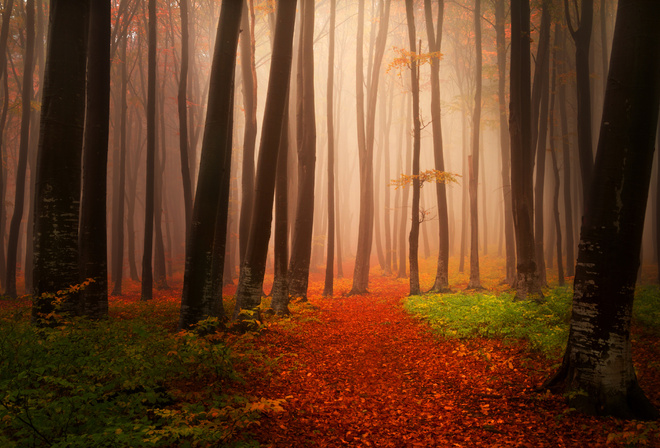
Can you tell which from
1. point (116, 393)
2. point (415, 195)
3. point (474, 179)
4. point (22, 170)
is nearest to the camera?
point (116, 393)

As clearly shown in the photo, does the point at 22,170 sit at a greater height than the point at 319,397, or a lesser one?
greater

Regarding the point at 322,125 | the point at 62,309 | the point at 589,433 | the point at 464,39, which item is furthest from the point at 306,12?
the point at 322,125

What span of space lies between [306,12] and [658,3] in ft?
35.5

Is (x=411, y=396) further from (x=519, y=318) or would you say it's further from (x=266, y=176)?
(x=266, y=176)

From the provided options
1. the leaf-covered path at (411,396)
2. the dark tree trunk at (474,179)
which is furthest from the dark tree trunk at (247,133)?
the dark tree trunk at (474,179)

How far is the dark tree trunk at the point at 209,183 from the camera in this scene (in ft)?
25.1

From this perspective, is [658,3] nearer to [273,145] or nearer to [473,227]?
[273,145]

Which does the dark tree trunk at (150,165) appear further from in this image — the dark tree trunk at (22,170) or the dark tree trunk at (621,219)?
the dark tree trunk at (621,219)

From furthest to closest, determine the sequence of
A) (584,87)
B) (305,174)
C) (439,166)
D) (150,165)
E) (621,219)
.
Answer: (439,166)
(150,165)
(305,174)
(584,87)
(621,219)

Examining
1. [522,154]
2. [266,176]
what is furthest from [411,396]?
[522,154]

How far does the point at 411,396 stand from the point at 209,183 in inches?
213

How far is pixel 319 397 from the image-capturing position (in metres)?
5.71

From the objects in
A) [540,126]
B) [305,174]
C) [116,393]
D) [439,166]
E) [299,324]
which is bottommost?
[299,324]

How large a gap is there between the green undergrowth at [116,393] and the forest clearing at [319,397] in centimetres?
2
